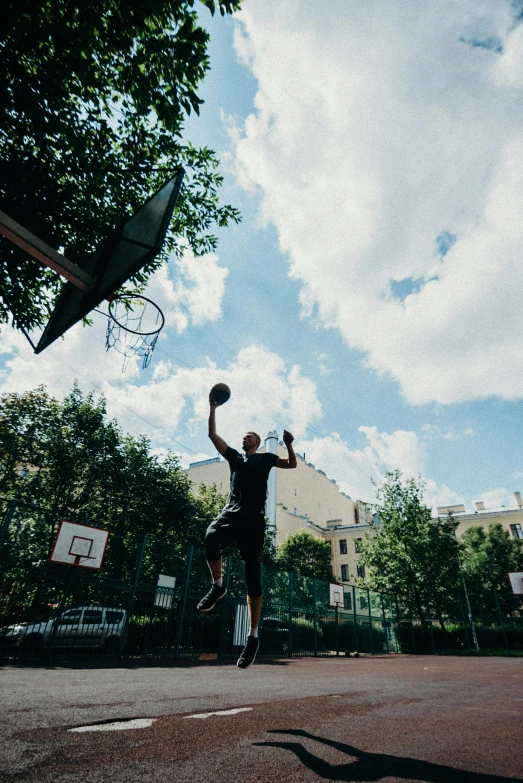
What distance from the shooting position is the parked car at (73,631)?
904 centimetres

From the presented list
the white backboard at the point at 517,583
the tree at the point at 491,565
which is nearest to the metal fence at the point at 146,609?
the white backboard at the point at 517,583

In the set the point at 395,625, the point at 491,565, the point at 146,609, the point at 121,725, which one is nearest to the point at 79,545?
the point at 146,609

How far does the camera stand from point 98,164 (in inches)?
300

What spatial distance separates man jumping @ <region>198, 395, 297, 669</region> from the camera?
392cm

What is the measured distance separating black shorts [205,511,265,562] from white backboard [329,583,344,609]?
18.4 metres

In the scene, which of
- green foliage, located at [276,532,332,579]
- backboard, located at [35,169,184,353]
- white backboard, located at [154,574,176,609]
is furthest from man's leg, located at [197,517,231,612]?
green foliage, located at [276,532,332,579]

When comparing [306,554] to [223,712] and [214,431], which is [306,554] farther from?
[214,431]

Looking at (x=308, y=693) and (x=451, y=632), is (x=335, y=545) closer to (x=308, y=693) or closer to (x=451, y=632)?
(x=451, y=632)

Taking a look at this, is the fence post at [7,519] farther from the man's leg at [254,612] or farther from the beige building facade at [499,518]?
the beige building facade at [499,518]

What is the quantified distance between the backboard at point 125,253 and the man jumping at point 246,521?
7.35 ft

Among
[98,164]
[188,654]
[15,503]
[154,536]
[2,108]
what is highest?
[98,164]

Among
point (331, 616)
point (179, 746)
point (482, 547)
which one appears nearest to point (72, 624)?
point (179, 746)

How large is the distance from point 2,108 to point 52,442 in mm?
16438

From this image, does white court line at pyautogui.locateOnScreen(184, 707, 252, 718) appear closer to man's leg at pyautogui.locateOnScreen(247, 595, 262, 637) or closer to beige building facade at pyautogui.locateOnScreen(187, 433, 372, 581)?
Answer: man's leg at pyautogui.locateOnScreen(247, 595, 262, 637)
